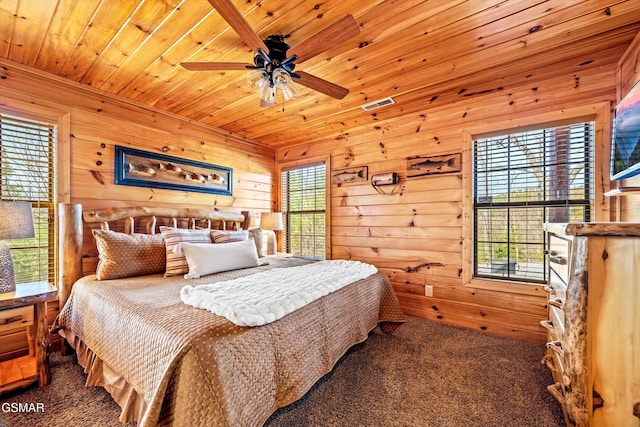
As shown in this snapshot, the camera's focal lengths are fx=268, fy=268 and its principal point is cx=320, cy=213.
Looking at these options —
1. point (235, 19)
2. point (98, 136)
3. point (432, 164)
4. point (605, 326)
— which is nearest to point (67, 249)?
point (98, 136)

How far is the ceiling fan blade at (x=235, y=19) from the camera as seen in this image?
1.27 m

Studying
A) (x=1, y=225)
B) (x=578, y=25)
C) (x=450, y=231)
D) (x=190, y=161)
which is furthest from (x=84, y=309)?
(x=578, y=25)

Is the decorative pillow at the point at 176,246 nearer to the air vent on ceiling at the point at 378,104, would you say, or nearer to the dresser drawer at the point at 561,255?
the air vent on ceiling at the point at 378,104

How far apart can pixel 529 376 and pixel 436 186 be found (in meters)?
1.81

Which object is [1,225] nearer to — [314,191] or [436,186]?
[314,191]

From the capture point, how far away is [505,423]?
147 centimetres

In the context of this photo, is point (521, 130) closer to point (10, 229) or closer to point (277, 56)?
point (277, 56)

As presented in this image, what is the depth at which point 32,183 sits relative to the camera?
7.23 feet

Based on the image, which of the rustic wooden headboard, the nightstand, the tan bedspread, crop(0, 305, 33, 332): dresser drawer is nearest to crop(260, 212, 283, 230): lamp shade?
the rustic wooden headboard

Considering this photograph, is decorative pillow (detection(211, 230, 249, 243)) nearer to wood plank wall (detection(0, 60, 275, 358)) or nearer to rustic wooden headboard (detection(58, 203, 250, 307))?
rustic wooden headboard (detection(58, 203, 250, 307))

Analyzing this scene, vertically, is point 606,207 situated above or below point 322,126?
below

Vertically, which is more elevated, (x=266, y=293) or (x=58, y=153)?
(x=58, y=153)

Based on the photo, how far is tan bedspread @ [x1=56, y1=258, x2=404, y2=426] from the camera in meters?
1.02

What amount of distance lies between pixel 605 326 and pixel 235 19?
2.16 metres
